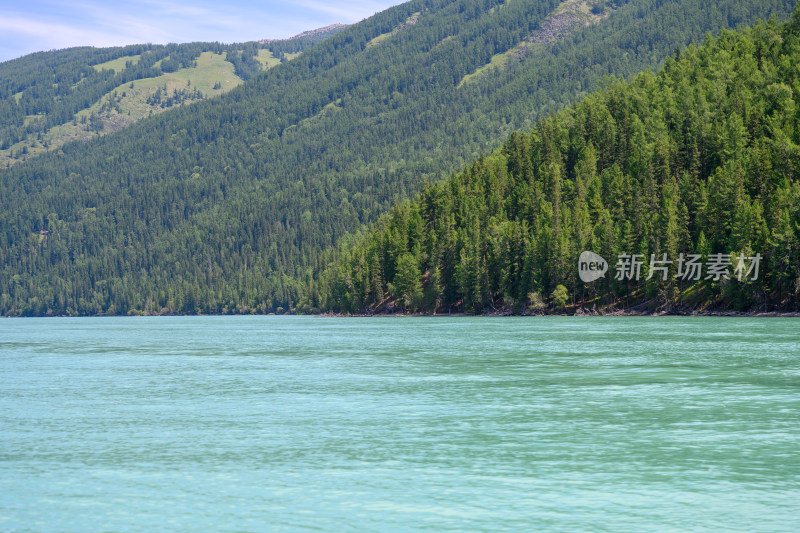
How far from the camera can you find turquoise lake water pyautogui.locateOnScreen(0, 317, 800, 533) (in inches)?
883

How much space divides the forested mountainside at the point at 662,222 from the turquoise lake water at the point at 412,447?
255 feet

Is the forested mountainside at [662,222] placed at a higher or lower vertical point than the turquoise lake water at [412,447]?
higher

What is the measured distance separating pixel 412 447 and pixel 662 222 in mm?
127249

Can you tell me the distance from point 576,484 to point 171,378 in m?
36.3

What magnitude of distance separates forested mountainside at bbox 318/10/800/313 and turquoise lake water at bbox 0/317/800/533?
3064 inches

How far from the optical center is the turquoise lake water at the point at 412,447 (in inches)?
883

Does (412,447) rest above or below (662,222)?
below

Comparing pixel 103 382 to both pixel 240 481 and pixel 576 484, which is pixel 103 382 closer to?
pixel 240 481

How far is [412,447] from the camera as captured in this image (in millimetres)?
30750

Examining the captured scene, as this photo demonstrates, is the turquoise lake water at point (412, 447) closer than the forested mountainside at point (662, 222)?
Yes

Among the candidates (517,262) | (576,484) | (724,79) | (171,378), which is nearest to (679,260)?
(517,262)

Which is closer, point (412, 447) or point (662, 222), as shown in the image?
point (412, 447)

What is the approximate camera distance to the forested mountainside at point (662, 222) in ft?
435

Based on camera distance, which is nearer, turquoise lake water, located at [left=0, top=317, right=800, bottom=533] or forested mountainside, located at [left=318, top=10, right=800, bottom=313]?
turquoise lake water, located at [left=0, top=317, right=800, bottom=533]
